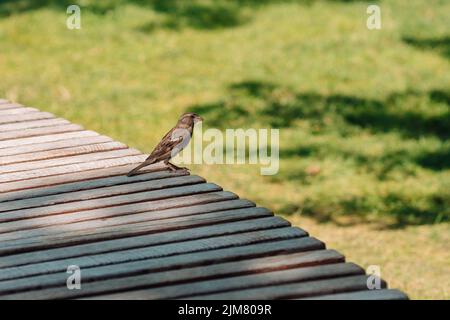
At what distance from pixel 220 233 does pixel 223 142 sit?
19.2 feet

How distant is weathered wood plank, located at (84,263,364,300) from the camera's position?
3.93m

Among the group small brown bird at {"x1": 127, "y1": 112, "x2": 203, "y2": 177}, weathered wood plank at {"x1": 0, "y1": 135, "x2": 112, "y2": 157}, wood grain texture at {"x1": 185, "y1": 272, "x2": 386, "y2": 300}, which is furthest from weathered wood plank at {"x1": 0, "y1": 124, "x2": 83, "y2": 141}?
wood grain texture at {"x1": 185, "y1": 272, "x2": 386, "y2": 300}

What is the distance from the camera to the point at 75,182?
536 cm

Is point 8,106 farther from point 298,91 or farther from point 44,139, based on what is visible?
point 298,91

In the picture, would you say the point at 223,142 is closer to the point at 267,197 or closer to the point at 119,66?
the point at 267,197

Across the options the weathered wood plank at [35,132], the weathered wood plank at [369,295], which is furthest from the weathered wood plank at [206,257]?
the weathered wood plank at [35,132]

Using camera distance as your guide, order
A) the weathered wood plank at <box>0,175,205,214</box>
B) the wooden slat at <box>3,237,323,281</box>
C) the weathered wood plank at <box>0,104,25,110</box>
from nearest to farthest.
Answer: the wooden slat at <box>3,237,323,281</box>
the weathered wood plank at <box>0,175,205,214</box>
the weathered wood plank at <box>0,104,25,110</box>

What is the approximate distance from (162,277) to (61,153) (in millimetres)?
2015

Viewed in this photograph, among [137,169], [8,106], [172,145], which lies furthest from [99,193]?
[8,106]

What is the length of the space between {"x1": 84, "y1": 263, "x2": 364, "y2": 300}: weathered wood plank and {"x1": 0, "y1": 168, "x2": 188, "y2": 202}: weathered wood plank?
1.29 metres

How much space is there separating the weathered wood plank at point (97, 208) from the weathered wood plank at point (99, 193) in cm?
5

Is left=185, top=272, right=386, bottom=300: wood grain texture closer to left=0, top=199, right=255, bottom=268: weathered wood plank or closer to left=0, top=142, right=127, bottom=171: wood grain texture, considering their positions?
left=0, top=199, right=255, bottom=268: weathered wood plank
